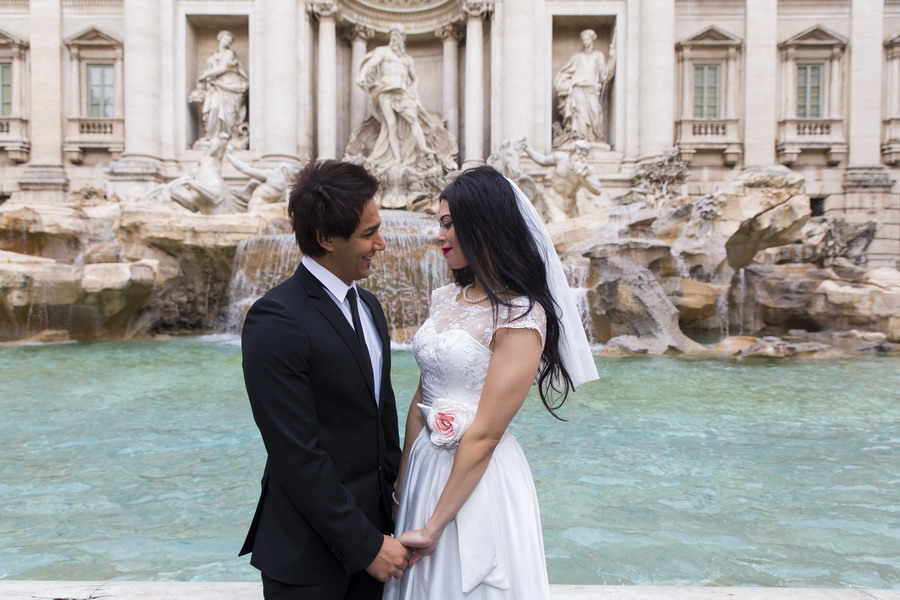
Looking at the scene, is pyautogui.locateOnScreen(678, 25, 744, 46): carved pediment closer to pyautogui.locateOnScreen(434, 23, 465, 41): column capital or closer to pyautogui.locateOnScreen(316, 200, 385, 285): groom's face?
pyautogui.locateOnScreen(434, 23, 465, 41): column capital

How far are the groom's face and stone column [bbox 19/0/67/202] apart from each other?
59.5ft

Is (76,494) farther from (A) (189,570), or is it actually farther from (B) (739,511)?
(B) (739,511)

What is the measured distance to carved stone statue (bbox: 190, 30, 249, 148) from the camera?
53.5ft

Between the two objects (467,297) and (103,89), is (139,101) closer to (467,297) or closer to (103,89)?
(103,89)

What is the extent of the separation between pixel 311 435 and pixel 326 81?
1602 cm

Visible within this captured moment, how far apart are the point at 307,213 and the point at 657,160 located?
1492 centimetres

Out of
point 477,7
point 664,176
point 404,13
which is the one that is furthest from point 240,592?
point 404,13

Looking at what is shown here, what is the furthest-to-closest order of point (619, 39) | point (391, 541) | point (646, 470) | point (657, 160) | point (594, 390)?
point (619, 39) → point (657, 160) → point (594, 390) → point (646, 470) → point (391, 541)

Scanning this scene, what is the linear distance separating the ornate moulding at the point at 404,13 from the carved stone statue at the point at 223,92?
3.17m

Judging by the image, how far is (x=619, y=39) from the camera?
53.7 feet

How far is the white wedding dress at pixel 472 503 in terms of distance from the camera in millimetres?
1480

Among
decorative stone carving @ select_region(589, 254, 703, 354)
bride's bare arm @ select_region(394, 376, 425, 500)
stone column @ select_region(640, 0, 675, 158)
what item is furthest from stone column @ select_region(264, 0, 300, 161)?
bride's bare arm @ select_region(394, 376, 425, 500)

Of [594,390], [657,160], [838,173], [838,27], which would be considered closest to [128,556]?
[594,390]

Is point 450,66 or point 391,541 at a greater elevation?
point 450,66
